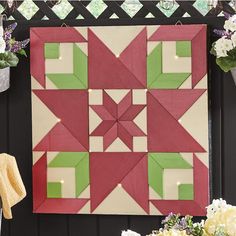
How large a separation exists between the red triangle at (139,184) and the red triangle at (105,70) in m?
0.39

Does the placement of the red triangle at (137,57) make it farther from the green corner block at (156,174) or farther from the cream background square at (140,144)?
the green corner block at (156,174)

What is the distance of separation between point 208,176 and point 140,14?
0.86m

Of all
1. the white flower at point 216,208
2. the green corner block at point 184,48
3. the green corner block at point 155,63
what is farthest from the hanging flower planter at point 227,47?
the white flower at point 216,208

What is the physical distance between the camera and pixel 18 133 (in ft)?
10.8

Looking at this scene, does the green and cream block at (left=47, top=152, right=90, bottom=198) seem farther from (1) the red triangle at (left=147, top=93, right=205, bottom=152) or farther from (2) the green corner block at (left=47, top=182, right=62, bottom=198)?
(1) the red triangle at (left=147, top=93, right=205, bottom=152)

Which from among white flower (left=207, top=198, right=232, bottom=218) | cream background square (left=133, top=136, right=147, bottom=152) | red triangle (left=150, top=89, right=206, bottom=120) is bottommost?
white flower (left=207, top=198, right=232, bottom=218)

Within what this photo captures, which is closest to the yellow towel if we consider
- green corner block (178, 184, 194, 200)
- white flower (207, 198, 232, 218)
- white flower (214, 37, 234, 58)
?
green corner block (178, 184, 194, 200)

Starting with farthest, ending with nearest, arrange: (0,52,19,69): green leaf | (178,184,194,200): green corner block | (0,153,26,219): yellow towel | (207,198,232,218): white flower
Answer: (178,184,194,200): green corner block, (0,52,19,69): green leaf, (0,153,26,219): yellow towel, (207,198,232,218): white flower

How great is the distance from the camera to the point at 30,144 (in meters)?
3.29

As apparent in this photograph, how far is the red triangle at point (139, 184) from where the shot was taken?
10.4ft

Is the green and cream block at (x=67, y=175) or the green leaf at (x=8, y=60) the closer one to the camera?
the green leaf at (x=8, y=60)

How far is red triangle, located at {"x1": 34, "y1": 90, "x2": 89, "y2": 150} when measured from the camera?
10.5 ft

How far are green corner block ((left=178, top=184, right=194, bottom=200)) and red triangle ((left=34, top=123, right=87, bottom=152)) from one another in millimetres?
520

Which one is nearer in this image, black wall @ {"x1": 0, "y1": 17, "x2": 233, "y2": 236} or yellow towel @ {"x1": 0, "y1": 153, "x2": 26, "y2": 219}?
yellow towel @ {"x1": 0, "y1": 153, "x2": 26, "y2": 219}
